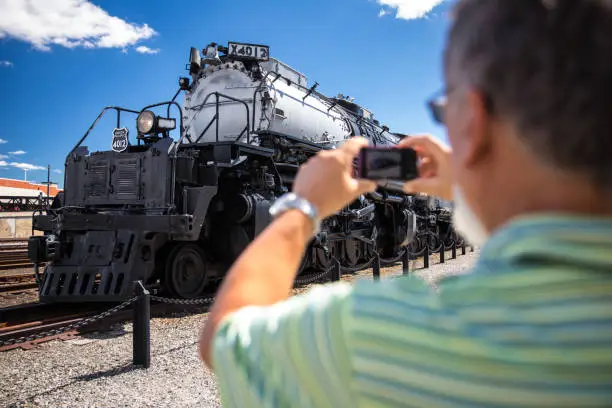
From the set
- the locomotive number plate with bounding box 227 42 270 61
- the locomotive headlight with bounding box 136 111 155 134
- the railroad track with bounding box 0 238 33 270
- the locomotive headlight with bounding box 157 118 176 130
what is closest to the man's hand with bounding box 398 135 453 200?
the locomotive headlight with bounding box 157 118 176 130

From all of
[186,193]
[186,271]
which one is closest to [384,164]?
[186,193]

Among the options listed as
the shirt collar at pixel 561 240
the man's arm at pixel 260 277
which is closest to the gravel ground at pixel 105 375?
the man's arm at pixel 260 277

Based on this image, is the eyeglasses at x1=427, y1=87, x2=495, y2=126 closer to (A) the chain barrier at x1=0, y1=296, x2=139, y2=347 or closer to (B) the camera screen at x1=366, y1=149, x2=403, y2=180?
(B) the camera screen at x1=366, y1=149, x2=403, y2=180

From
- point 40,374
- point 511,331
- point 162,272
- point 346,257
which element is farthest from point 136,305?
point 346,257

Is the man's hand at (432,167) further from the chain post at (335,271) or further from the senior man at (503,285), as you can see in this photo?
the chain post at (335,271)

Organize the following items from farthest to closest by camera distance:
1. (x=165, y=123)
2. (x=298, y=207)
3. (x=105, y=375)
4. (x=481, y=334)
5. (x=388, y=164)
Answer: (x=165, y=123) < (x=105, y=375) < (x=388, y=164) < (x=298, y=207) < (x=481, y=334)

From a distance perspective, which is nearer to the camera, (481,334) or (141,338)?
(481,334)

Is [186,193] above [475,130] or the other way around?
above

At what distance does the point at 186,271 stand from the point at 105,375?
10.7 ft

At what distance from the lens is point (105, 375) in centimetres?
425

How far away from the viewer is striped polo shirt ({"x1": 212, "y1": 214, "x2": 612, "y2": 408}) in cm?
59

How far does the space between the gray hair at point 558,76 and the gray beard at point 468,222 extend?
0.54 ft

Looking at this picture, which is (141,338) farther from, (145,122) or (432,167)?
(145,122)

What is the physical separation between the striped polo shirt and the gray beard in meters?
0.10
